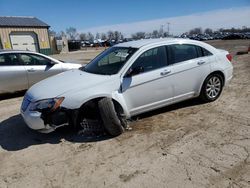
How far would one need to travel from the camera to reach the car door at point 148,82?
14.0ft

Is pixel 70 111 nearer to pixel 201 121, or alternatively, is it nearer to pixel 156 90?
pixel 156 90

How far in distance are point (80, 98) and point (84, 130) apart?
2.14ft

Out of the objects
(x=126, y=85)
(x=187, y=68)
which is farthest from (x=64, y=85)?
(x=187, y=68)

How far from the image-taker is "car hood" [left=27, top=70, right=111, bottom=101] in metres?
3.94

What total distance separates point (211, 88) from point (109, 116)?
276 cm

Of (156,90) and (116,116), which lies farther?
(156,90)

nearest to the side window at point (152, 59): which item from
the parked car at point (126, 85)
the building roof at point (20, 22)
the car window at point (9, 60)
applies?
the parked car at point (126, 85)

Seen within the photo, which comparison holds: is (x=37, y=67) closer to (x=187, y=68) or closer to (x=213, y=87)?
(x=187, y=68)

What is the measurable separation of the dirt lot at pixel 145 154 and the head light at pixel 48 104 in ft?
2.11

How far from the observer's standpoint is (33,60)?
23.9ft

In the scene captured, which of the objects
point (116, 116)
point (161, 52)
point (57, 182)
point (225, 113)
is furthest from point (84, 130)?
point (225, 113)

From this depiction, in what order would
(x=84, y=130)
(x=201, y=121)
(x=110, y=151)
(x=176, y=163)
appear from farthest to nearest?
(x=201, y=121) → (x=84, y=130) → (x=110, y=151) → (x=176, y=163)

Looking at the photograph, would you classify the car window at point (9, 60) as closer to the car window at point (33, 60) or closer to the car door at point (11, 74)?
the car door at point (11, 74)

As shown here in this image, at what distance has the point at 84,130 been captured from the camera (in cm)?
417
